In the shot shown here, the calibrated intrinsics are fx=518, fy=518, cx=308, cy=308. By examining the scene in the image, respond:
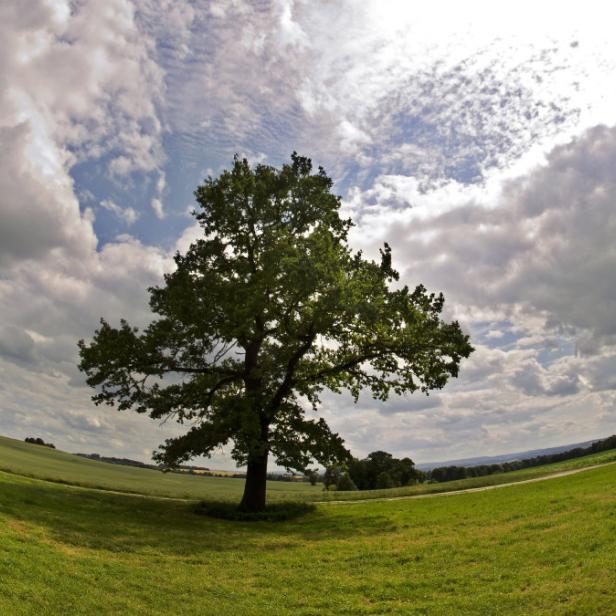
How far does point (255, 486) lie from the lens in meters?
27.0

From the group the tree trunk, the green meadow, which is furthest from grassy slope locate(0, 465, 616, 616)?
the tree trunk

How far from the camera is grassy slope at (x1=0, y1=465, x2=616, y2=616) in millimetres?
11266

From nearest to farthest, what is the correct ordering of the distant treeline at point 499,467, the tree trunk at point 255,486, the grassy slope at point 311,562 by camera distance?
the grassy slope at point 311,562, the tree trunk at point 255,486, the distant treeline at point 499,467

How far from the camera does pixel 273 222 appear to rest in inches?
1163

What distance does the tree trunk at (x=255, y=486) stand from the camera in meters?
26.6

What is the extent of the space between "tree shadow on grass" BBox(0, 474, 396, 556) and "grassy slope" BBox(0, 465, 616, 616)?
0.08m

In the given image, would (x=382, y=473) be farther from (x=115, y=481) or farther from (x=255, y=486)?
(x=255, y=486)

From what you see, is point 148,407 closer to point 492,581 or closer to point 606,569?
point 492,581

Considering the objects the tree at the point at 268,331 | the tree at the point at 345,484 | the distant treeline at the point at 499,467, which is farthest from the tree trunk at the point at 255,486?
the distant treeline at the point at 499,467

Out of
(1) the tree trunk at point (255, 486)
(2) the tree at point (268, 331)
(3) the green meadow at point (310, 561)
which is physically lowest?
(3) the green meadow at point (310, 561)

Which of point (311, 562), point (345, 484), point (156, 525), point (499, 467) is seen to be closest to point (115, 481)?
point (345, 484)

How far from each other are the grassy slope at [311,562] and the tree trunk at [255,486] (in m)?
3.21

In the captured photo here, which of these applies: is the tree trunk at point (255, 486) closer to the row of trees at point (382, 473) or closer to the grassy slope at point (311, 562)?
the grassy slope at point (311, 562)

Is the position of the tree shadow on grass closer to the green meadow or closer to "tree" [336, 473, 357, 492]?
the green meadow
